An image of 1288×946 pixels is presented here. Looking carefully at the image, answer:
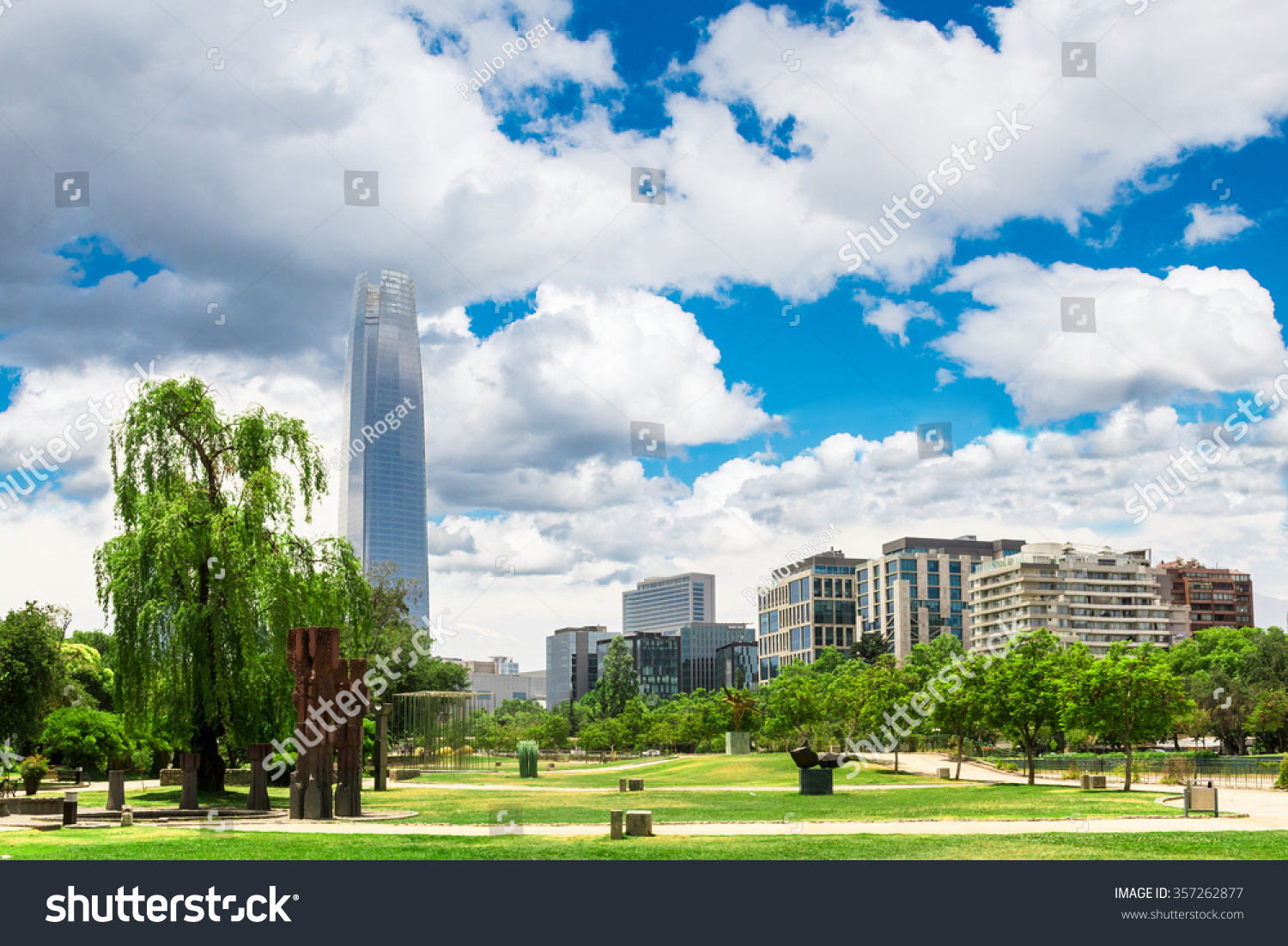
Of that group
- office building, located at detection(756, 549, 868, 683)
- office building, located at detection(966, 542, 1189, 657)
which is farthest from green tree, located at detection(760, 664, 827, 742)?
office building, located at detection(756, 549, 868, 683)

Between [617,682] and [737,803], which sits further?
[617,682]

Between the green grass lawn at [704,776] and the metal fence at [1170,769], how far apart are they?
28.6 feet

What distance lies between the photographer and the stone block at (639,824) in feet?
70.2

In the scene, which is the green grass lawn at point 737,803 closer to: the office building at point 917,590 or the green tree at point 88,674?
the green tree at point 88,674

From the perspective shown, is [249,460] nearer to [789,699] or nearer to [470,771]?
[470,771]

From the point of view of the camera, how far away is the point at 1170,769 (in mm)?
46750

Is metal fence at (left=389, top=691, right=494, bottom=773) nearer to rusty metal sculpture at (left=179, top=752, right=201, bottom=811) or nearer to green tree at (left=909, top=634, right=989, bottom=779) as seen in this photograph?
green tree at (left=909, top=634, right=989, bottom=779)

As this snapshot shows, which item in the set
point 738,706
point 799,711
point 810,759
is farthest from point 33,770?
point 738,706

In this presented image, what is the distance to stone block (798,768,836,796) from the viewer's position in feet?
121

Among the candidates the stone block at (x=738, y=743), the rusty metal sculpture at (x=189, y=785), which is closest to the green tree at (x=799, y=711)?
the stone block at (x=738, y=743)

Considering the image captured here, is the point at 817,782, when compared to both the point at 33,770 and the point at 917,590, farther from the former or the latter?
the point at 917,590

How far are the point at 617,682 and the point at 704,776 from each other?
71.2 metres
